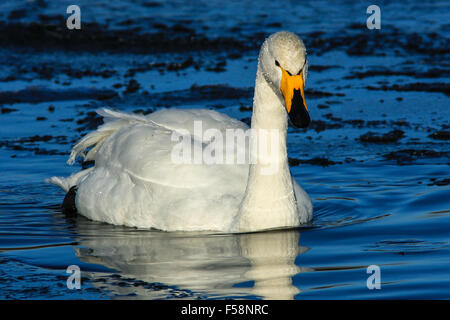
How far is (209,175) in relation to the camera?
26.0ft

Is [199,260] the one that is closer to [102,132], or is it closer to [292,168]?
[102,132]

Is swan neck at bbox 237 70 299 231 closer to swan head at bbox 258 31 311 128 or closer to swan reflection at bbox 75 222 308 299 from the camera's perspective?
swan reflection at bbox 75 222 308 299

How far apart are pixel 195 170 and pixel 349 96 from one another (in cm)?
559

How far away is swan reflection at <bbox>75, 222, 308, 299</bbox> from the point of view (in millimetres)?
6164

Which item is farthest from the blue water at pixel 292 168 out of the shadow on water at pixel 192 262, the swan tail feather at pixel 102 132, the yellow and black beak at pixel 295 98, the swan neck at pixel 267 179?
the yellow and black beak at pixel 295 98

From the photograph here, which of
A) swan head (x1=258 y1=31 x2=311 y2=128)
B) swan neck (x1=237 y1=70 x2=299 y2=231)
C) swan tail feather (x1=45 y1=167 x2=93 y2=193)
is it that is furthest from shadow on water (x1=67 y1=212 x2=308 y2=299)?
swan head (x1=258 y1=31 x2=311 y2=128)

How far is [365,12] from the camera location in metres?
19.3

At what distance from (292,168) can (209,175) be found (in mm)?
2376

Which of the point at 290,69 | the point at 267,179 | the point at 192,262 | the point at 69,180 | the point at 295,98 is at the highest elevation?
the point at 290,69

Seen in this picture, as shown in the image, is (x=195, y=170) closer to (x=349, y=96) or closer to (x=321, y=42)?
(x=349, y=96)

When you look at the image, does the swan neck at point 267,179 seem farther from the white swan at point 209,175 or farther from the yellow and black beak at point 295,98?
the yellow and black beak at point 295,98

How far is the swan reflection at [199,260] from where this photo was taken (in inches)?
243

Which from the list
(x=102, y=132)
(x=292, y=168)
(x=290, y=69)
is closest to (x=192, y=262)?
(x=290, y=69)
